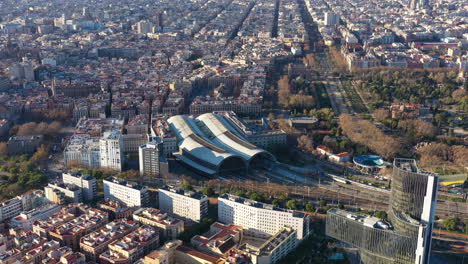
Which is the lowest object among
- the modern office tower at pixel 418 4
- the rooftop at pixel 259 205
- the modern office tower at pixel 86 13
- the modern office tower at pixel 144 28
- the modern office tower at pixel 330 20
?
the rooftop at pixel 259 205

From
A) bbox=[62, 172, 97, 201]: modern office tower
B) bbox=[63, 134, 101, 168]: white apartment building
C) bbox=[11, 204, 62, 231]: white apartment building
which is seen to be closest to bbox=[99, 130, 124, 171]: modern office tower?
bbox=[63, 134, 101, 168]: white apartment building

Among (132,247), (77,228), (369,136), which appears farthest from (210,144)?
(132,247)

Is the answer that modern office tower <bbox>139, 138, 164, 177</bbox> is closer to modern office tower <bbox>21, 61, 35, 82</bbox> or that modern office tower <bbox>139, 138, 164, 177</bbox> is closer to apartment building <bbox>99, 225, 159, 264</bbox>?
apartment building <bbox>99, 225, 159, 264</bbox>

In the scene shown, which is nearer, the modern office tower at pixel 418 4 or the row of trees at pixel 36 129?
the row of trees at pixel 36 129

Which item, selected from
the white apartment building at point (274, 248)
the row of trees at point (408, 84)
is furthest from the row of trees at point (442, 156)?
the white apartment building at point (274, 248)

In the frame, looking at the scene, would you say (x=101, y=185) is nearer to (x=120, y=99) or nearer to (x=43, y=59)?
(x=120, y=99)

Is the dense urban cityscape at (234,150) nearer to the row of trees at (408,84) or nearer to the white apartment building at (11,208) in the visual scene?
the white apartment building at (11,208)

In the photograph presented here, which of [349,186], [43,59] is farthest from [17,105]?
[349,186]

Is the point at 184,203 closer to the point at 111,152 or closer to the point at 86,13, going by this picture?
the point at 111,152
